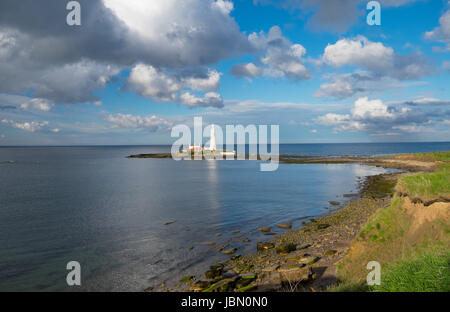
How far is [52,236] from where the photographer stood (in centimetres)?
2144

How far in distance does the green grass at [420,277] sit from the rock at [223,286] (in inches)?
258

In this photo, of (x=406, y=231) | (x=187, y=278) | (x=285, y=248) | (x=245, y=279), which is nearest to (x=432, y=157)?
(x=406, y=231)

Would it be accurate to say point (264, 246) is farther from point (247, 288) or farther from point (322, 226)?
point (322, 226)

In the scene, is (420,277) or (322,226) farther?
(322,226)

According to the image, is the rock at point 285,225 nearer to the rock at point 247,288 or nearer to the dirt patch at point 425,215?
the dirt patch at point 425,215

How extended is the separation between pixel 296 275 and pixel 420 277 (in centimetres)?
634

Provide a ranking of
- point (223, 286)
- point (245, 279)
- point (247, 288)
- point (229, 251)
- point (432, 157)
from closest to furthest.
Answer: point (247, 288), point (223, 286), point (245, 279), point (229, 251), point (432, 157)

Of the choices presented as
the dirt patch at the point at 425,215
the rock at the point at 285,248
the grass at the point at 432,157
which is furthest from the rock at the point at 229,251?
the grass at the point at 432,157

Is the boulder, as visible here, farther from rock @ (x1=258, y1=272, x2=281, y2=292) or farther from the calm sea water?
rock @ (x1=258, y1=272, x2=281, y2=292)

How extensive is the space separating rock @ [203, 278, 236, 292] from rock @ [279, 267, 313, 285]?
2.29m

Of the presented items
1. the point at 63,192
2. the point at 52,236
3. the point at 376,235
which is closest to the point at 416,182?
the point at 376,235

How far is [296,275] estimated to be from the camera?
498 inches

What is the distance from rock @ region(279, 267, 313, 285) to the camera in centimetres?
1244
